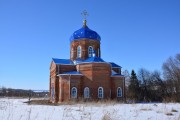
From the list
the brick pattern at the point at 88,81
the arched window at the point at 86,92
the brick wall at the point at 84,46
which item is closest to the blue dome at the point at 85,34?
the brick wall at the point at 84,46

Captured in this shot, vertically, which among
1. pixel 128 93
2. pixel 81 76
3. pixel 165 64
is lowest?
pixel 128 93

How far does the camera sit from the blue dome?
3005cm

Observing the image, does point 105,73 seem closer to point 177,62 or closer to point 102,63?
point 102,63

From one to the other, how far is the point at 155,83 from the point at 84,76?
24320 millimetres

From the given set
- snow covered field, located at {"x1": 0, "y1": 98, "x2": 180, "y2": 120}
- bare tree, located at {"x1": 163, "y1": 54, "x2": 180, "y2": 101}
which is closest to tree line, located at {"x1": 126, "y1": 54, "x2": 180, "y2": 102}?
bare tree, located at {"x1": 163, "y1": 54, "x2": 180, "y2": 101}

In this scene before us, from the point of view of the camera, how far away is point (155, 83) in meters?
46.3

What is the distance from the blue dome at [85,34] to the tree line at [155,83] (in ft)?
49.1

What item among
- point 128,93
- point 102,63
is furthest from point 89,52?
point 128,93

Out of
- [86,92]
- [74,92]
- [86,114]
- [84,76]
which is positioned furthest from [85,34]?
[86,114]

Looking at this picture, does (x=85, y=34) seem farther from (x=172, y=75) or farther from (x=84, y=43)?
(x=172, y=75)

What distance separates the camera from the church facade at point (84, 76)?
26203 mm

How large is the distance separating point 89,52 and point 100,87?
→ 5825 mm

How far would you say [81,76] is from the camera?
26578 millimetres

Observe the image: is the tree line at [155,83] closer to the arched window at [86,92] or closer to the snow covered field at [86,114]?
the arched window at [86,92]
